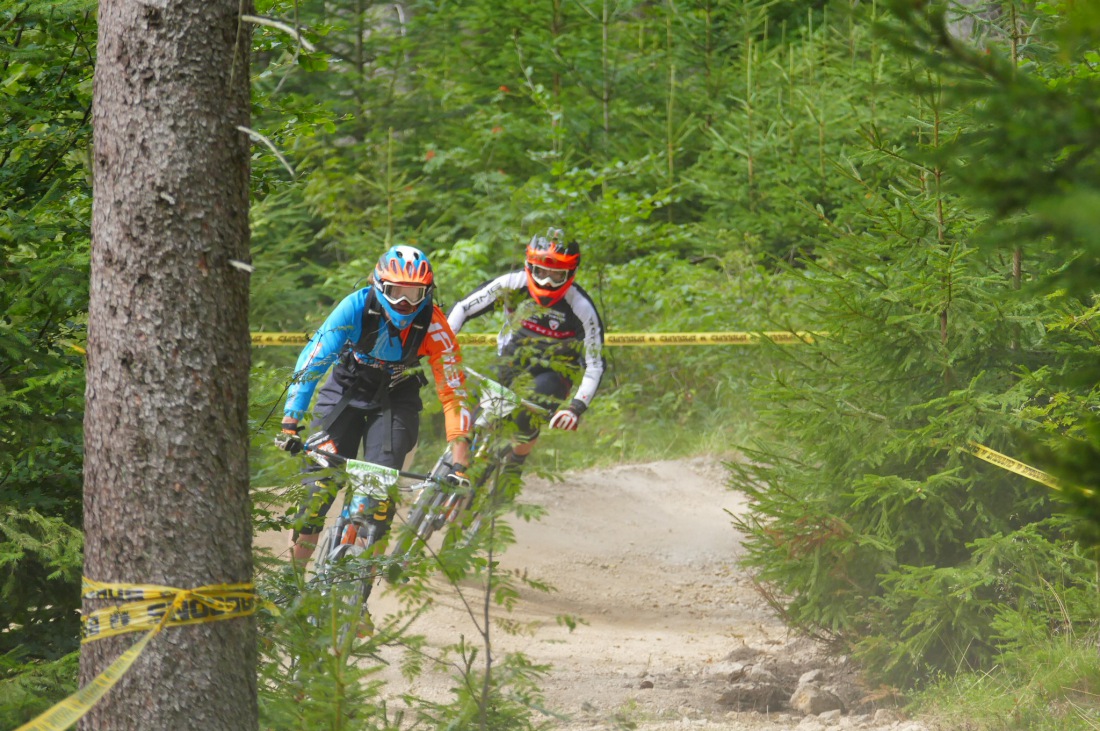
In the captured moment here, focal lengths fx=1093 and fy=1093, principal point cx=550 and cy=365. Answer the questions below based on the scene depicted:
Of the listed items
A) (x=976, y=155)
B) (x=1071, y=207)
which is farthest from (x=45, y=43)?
(x=1071, y=207)

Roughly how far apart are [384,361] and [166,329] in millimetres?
3741

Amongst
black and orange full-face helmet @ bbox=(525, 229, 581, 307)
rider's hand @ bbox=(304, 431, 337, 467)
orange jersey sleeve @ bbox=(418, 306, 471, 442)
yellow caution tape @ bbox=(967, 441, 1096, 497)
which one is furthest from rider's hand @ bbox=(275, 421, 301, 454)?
yellow caution tape @ bbox=(967, 441, 1096, 497)

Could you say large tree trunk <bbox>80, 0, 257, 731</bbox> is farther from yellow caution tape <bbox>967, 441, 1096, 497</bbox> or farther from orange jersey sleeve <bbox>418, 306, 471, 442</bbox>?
yellow caution tape <bbox>967, 441, 1096, 497</bbox>

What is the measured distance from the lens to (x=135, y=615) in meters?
3.06

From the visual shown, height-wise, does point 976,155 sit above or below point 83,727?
above

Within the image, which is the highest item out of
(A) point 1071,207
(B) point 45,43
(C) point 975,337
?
(B) point 45,43

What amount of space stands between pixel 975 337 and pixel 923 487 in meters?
0.88

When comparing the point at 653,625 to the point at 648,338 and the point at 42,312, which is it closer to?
the point at 648,338

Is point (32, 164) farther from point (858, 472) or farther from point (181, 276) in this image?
point (858, 472)

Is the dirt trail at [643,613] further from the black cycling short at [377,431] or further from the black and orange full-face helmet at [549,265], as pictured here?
the black and orange full-face helmet at [549,265]

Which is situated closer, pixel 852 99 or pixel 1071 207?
pixel 1071 207

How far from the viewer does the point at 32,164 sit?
170 inches

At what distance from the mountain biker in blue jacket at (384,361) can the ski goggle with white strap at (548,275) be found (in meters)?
1.77

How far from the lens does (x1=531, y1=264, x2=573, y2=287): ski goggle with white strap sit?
28.2ft
